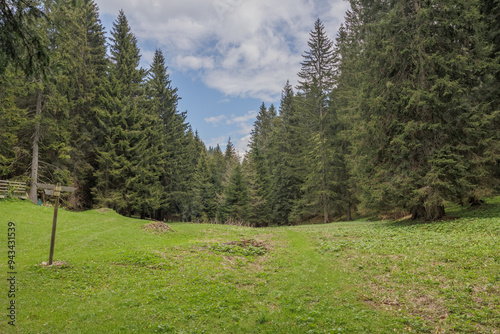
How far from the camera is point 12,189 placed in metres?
18.5

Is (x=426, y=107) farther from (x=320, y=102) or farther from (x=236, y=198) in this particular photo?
(x=236, y=198)

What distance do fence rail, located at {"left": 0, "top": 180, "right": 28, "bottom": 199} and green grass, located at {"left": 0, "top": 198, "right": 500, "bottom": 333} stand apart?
8.01 meters

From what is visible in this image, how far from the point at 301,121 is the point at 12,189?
111ft

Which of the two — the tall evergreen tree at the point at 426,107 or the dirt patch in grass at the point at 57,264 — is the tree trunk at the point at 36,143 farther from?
the tall evergreen tree at the point at 426,107

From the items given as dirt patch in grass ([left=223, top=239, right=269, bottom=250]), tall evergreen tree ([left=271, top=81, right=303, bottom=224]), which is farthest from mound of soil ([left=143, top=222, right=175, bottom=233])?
tall evergreen tree ([left=271, top=81, right=303, bottom=224])

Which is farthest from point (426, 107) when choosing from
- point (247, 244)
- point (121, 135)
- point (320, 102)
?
point (121, 135)

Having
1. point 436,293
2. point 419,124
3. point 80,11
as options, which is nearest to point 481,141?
point 419,124

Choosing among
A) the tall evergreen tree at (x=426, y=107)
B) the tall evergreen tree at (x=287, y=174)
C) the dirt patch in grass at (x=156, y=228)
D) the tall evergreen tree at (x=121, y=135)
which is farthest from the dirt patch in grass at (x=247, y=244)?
the tall evergreen tree at (x=287, y=174)

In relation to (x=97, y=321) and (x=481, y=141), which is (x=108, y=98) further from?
(x=481, y=141)

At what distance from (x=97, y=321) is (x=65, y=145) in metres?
24.1

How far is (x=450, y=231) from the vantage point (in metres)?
11.1

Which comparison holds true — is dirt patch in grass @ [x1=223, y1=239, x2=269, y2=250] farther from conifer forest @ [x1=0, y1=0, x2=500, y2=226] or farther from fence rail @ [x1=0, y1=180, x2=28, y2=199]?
fence rail @ [x1=0, y1=180, x2=28, y2=199]

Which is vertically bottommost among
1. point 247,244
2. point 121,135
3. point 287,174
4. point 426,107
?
point 247,244

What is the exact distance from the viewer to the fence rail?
18016 millimetres
